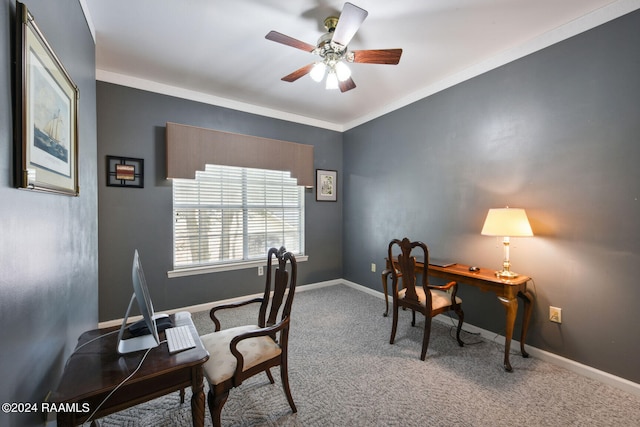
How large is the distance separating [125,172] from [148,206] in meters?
0.43

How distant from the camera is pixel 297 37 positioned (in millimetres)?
2301

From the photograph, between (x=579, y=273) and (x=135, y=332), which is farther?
(x=579, y=273)

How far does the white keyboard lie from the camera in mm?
1253

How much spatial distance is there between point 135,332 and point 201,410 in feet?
1.81

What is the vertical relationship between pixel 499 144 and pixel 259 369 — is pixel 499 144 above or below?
above

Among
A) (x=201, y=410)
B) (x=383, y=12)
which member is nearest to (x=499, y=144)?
(x=383, y=12)

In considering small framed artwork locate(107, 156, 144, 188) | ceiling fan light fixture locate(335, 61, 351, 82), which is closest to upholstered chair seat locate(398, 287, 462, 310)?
ceiling fan light fixture locate(335, 61, 351, 82)

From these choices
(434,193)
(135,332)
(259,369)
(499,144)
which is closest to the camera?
(135,332)

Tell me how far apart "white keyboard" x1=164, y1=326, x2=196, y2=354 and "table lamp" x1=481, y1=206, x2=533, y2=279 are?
2.31m

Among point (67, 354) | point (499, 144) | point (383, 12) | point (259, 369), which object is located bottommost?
point (259, 369)

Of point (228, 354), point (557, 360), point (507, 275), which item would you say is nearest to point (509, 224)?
point (507, 275)

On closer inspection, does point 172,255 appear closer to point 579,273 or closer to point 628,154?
point 579,273

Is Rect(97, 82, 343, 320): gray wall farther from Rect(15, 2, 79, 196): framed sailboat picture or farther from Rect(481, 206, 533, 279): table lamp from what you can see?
Rect(481, 206, 533, 279): table lamp

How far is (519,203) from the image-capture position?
8.04 ft
